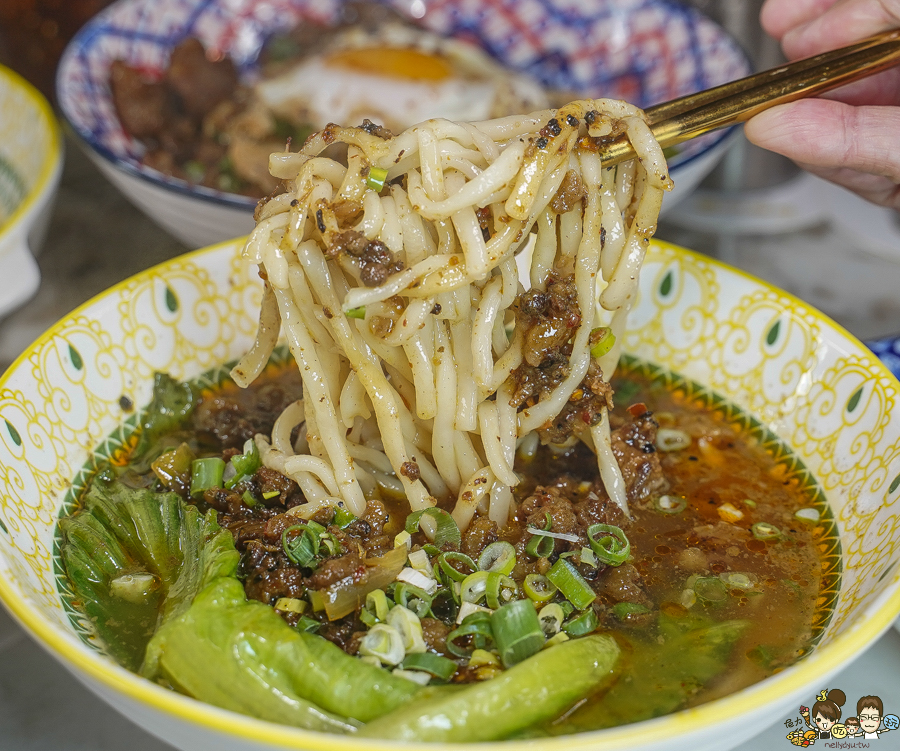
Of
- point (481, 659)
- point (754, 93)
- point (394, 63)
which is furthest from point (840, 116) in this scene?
point (394, 63)

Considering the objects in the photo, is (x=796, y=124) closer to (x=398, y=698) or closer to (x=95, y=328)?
(x=398, y=698)

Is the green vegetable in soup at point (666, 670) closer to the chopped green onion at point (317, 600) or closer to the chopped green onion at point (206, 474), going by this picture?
the chopped green onion at point (317, 600)

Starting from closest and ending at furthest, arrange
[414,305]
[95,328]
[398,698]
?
[398,698], [414,305], [95,328]

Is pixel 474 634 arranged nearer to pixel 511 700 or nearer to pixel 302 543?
pixel 511 700

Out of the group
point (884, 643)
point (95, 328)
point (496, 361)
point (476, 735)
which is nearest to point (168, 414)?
point (95, 328)

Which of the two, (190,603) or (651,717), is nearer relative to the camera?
(651,717)

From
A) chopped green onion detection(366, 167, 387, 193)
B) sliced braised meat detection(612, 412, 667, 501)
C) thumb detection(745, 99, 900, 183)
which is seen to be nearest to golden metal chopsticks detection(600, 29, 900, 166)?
thumb detection(745, 99, 900, 183)
